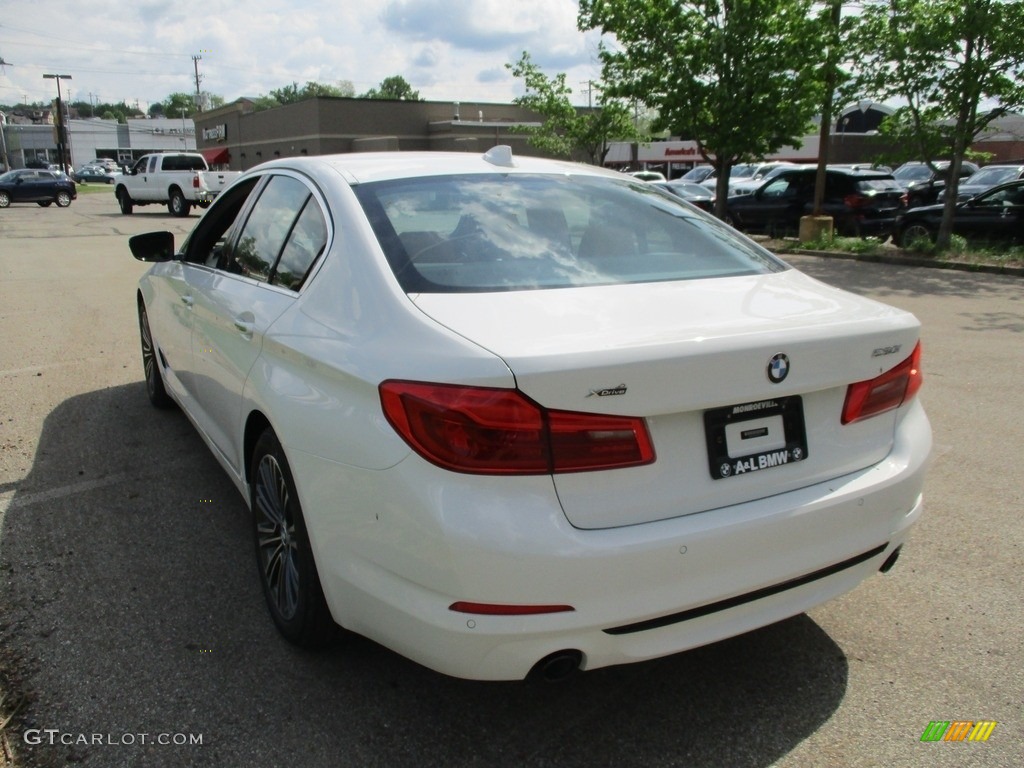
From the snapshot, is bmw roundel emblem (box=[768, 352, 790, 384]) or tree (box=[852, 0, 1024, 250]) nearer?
bmw roundel emblem (box=[768, 352, 790, 384])

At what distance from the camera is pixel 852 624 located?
326cm

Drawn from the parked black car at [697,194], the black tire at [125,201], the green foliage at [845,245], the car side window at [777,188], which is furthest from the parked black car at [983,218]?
the black tire at [125,201]

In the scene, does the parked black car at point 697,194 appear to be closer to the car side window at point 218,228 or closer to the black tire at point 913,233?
the black tire at point 913,233

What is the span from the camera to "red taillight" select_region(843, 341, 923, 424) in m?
2.64

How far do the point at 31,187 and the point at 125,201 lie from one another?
863cm

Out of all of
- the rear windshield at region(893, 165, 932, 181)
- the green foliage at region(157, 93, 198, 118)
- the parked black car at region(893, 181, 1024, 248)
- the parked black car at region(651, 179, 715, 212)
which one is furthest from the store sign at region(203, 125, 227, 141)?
the green foliage at region(157, 93, 198, 118)

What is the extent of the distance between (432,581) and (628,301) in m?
1.03

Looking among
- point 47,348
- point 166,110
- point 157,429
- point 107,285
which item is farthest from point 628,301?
point 166,110

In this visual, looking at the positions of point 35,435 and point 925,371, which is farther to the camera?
point 925,371

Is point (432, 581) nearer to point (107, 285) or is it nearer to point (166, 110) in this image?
point (107, 285)

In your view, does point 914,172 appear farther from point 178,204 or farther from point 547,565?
point 547,565

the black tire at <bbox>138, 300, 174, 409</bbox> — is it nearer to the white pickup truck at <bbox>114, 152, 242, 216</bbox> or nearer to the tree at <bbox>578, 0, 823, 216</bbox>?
the tree at <bbox>578, 0, 823, 216</bbox>

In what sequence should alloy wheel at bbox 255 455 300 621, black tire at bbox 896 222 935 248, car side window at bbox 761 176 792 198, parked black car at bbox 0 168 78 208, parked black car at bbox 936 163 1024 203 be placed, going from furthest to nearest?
parked black car at bbox 0 168 78 208 → parked black car at bbox 936 163 1024 203 → car side window at bbox 761 176 792 198 → black tire at bbox 896 222 935 248 → alloy wheel at bbox 255 455 300 621

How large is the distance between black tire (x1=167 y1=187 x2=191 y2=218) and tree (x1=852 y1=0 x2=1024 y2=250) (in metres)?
22.2
